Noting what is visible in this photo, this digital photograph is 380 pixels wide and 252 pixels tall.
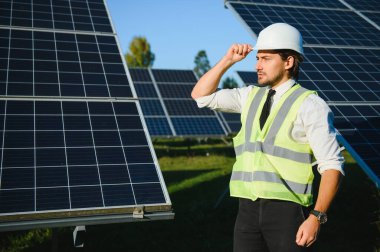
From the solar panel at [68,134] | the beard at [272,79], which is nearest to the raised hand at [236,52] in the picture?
the beard at [272,79]

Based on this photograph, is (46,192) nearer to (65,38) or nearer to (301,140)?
(301,140)

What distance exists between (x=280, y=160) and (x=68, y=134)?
10.3 ft

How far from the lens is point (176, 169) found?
15859mm

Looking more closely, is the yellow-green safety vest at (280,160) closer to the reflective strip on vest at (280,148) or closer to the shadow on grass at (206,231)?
the reflective strip on vest at (280,148)

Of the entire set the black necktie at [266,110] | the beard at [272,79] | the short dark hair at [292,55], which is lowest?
the black necktie at [266,110]

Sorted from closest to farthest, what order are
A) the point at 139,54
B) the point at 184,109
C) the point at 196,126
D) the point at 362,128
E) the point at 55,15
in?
the point at 362,128
the point at 55,15
the point at 196,126
the point at 184,109
the point at 139,54

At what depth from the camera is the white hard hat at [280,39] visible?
3262 millimetres

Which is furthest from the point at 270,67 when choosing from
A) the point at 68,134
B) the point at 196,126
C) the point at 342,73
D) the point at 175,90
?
the point at 175,90

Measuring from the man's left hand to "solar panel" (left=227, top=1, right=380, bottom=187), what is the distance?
301cm

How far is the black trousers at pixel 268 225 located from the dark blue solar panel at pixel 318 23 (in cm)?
638

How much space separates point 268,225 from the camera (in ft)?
10.3

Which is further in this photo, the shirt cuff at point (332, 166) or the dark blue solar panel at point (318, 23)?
the dark blue solar panel at point (318, 23)

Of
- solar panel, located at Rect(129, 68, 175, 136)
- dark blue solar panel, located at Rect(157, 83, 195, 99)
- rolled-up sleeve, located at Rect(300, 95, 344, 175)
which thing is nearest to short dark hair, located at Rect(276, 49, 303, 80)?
rolled-up sleeve, located at Rect(300, 95, 344, 175)

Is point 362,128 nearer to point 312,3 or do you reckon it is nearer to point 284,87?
point 284,87
